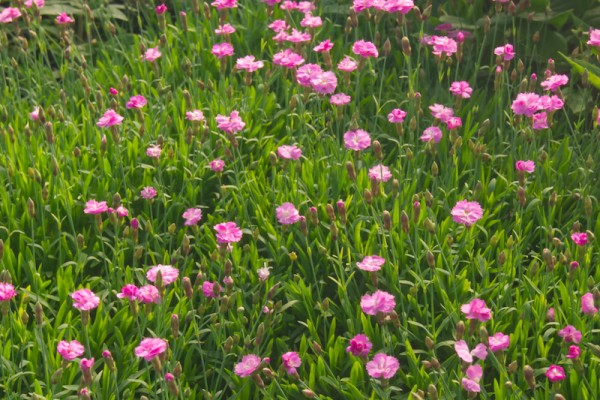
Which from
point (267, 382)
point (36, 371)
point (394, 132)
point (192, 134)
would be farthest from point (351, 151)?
point (36, 371)

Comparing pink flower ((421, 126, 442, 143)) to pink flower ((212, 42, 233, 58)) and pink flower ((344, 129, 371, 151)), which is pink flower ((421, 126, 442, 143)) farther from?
pink flower ((212, 42, 233, 58))

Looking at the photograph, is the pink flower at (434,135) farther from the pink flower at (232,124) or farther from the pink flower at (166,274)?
the pink flower at (166,274)

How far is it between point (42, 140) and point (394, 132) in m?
1.15

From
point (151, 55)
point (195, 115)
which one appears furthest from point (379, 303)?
point (151, 55)

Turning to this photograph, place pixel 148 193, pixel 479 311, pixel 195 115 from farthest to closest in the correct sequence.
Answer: pixel 195 115 < pixel 148 193 < pixel 479 311

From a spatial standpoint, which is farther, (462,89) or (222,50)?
(222,50)

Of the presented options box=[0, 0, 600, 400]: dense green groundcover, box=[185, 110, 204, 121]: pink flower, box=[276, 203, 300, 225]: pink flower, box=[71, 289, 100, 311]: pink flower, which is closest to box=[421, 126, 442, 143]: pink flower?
box=[0, 0, 600, 400]: dense green groundcover

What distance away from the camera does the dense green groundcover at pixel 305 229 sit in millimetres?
2129

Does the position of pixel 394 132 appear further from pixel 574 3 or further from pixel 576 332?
pixel 576 332

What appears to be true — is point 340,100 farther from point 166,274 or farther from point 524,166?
point 166,274

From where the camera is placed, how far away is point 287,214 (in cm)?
238

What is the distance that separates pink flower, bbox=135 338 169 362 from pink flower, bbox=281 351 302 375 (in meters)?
0.29

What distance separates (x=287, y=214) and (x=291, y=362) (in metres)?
0.46

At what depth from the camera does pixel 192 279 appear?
2.59 meters
